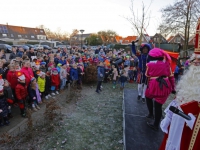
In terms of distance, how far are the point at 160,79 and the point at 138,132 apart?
50.1 inches

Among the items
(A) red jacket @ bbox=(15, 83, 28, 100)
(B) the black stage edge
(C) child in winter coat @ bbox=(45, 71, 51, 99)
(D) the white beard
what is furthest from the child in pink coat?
(C) child in winter coat @ bbox=(45, 71, 51, 99)

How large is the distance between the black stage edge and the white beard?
4.82 feet

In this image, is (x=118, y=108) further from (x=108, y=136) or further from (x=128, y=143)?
(x=128, y=143)

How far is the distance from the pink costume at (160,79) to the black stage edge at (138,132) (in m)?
0.74

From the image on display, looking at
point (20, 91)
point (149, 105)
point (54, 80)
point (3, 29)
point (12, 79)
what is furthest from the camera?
point (3, 29)

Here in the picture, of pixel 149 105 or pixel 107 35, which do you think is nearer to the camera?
pixel 149 105

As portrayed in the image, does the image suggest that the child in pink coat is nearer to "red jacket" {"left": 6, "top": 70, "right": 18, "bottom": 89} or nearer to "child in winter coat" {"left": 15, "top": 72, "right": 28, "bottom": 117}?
"child in winter coat" {"left": 15, "top": 72, "right": 28, "bottom": 117}

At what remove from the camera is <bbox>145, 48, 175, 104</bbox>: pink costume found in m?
3.54

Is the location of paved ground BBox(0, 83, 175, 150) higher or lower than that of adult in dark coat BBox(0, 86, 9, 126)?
lower

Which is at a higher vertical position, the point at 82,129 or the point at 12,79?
the point at 12,79

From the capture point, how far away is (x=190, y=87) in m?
Result: 1.93

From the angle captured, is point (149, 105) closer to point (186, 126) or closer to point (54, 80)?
point (186, 126)

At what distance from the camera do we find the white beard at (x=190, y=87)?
6.16ft

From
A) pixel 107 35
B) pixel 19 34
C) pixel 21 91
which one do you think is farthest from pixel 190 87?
pixel 19 34
